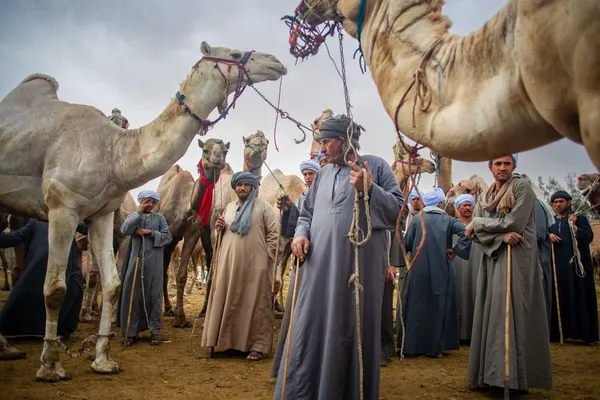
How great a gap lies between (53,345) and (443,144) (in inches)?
161

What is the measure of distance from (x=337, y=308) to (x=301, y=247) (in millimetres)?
548

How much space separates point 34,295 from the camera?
6.05 metres

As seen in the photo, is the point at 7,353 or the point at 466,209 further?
the point at 466,209

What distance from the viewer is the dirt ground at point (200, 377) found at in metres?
4.15

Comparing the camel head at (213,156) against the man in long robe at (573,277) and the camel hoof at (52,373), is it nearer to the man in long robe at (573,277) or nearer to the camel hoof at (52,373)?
the camel hoof at (52,373)

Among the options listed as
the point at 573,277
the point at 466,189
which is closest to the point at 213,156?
the point at 573,277

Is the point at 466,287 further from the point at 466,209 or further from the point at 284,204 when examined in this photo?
the point at 284,204

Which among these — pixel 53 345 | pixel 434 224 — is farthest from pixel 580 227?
pixel 53 345

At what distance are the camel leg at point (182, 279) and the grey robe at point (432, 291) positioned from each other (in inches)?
144

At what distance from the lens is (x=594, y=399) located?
425 cm

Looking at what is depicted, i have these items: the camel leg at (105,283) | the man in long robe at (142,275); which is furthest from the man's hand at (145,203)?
the camel leg at (105,283)

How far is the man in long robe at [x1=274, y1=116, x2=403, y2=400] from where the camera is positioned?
3.26 m

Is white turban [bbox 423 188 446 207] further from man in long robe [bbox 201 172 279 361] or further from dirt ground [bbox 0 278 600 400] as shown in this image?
man in long robe [bbox 201 172 279 361]

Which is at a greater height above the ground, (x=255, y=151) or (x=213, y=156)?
(x=255, y=151)
